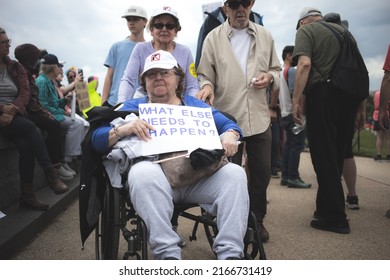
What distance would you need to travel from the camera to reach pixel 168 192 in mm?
1916

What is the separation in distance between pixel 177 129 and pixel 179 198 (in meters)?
0.38

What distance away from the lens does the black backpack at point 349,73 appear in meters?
3.12

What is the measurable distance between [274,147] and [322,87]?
2916 millimetres

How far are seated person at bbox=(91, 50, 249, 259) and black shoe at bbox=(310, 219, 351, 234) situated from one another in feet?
5.14

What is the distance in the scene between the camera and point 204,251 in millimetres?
2912

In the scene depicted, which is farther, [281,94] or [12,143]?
[281,94]

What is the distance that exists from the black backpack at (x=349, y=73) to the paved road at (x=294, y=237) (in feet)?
3.82

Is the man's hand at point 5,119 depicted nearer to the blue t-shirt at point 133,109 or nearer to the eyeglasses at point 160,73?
the blue t-shirt at point 133,109

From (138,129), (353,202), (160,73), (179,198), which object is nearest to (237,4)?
(160,73)

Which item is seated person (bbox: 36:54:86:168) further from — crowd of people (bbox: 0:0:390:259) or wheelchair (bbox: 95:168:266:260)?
wheelchair (bbox: 95:168:266:260)
